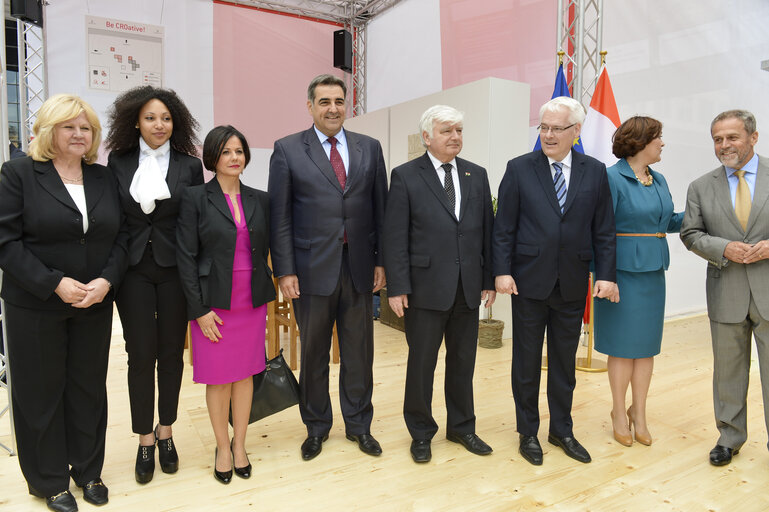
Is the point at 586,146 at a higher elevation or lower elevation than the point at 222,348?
higher

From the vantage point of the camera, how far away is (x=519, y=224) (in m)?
2.67

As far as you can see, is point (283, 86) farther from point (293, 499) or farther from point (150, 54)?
point (293, 499)

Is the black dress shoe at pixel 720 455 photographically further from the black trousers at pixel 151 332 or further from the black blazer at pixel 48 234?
the black blazer at pixel 48 234

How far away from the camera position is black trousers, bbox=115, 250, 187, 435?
2.33 metres

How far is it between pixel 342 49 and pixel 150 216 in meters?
6.67

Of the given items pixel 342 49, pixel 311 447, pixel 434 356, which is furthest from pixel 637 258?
pixel 342 49

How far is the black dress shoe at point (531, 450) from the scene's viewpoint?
2688mm

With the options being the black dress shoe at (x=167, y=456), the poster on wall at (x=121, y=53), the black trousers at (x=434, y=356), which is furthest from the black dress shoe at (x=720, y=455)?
the poster on wall at (x=121, y=53)

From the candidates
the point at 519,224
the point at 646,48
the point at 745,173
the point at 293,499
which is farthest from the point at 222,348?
the point at 646,48

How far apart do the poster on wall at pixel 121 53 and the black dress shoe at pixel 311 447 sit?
19.9 ft

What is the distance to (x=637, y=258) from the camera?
278 centimetres

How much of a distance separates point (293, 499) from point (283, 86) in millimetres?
7233

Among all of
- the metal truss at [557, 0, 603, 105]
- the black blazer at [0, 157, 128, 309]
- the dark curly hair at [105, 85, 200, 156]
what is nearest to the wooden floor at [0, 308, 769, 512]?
the black blazer at [0, 157, 128, 309]

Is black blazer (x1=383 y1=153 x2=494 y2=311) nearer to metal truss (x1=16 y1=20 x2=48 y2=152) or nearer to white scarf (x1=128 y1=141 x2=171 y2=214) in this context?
white scarf (x1=128 y1=141 x2=171 y2=214)
